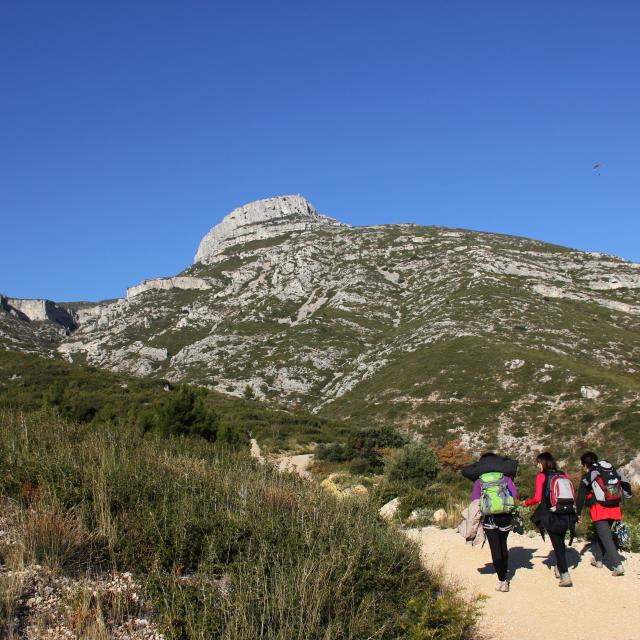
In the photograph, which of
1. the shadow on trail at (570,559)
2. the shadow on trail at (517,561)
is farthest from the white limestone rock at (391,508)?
the shadow on trail at (570,559)

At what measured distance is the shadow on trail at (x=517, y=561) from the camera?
8664 mm

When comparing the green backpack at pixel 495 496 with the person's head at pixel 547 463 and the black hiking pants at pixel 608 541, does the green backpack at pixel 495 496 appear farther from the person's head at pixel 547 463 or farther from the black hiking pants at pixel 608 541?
the black hiking pants at pixel 608 541

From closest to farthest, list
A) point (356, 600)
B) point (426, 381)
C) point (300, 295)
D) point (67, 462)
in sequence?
1. point (356, 600)
2. point (67, 462)
3. point (426, 381)
4. point (300, 295)

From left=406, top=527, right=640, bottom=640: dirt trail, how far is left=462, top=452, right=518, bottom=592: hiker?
454 mm

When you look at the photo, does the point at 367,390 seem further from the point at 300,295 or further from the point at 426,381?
the point at 300,295

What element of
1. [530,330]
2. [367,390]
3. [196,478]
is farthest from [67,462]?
[530,330]

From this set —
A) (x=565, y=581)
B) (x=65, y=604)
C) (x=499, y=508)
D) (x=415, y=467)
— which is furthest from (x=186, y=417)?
(x=65, y=604)

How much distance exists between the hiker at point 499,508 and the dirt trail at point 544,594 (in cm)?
45

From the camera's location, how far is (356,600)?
5266mm

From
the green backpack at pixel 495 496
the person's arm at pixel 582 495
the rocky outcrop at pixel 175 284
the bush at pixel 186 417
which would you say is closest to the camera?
the green backpack at pixel 495 496

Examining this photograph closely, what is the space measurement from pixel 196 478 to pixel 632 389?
50567 mm

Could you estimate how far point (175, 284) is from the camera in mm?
157250

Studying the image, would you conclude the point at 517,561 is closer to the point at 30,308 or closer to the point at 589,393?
the point at 589,393

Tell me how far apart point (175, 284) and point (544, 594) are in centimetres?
15845
